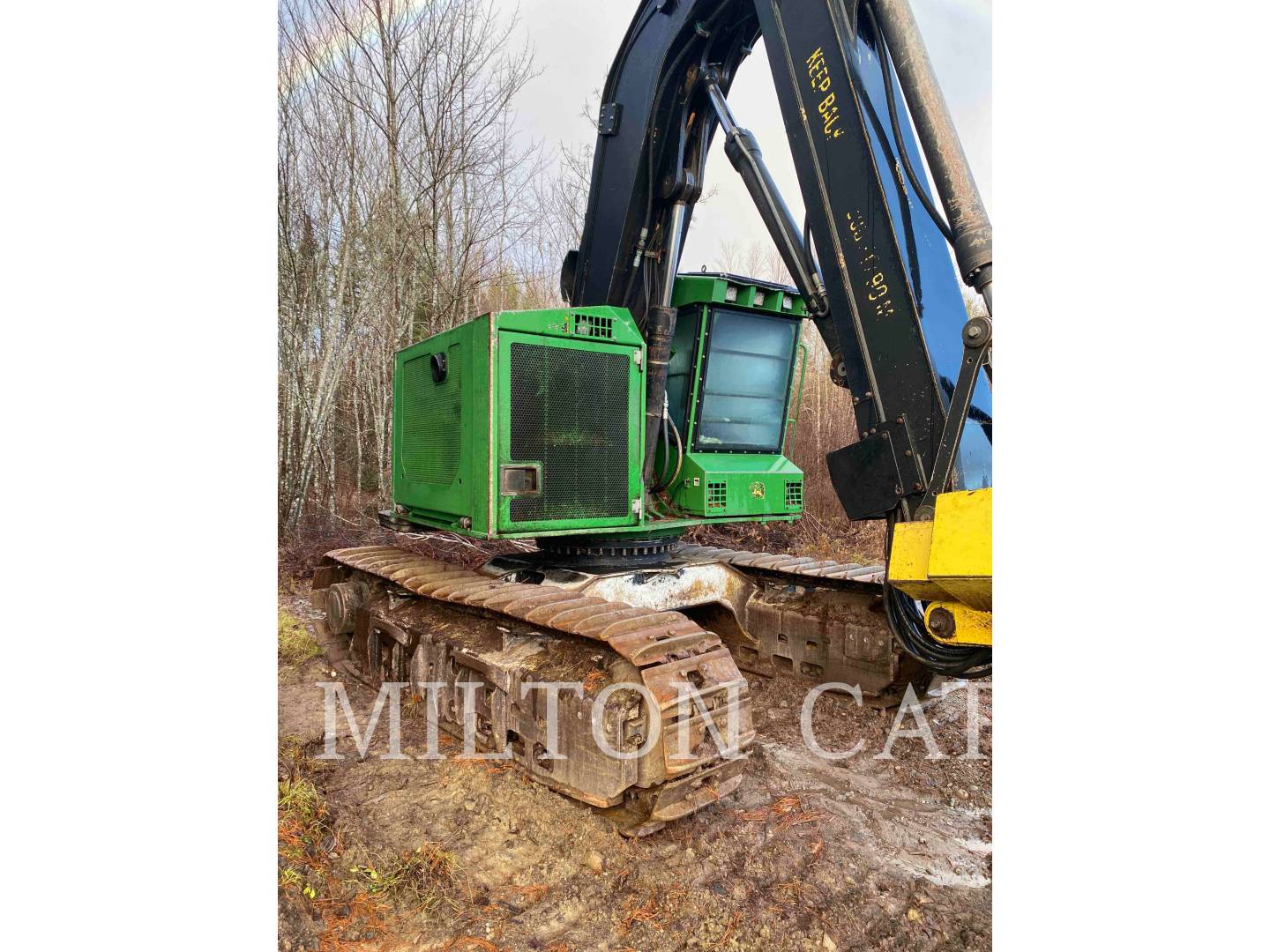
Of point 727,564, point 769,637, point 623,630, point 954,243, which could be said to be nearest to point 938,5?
point 954,243

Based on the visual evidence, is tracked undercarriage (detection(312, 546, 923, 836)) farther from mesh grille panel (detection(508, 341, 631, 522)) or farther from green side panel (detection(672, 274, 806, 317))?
green side panel (detection(672, 274, 806, 317))

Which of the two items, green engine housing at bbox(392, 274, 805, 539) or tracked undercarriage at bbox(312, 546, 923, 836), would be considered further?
Answer: green engine housing at bbox(392, 274, 805, 539)

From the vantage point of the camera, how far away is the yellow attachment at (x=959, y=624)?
5.53 ft

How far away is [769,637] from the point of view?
10.6 feet

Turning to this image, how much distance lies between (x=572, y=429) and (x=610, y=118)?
1.49 m

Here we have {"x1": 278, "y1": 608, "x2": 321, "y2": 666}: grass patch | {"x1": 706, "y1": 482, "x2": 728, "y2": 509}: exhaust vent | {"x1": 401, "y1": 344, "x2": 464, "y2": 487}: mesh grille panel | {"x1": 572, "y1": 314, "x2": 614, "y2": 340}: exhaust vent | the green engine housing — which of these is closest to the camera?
the green engine housing

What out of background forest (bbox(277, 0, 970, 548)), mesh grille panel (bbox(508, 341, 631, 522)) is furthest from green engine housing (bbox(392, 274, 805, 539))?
background forest (bbox(277, 0, 970, 548))

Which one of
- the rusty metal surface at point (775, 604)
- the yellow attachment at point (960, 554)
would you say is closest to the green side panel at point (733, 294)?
the rusty metal surface at point (775, 604)

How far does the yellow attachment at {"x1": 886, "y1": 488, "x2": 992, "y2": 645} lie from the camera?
1.49m

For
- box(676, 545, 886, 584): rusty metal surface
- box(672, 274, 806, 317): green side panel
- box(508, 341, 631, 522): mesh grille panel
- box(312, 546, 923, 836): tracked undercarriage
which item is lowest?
box(312, 546, 923, 836): tracked undercarriage

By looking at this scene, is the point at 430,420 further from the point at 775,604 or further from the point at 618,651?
the point at 775,604

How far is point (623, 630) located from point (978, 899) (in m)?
1.13

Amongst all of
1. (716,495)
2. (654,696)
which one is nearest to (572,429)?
(716,495)

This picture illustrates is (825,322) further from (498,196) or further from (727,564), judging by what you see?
(498,196)
